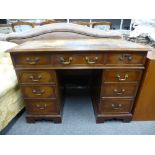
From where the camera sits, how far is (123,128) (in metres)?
1.30

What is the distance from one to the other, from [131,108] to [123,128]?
221 millimetres

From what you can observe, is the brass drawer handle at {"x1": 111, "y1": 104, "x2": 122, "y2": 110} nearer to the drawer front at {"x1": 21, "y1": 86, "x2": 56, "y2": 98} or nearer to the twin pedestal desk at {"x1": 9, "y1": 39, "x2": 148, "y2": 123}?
the twin pedestal desk at {"x1": 9, "y1": 39, "x2": 148, "y2": 123}

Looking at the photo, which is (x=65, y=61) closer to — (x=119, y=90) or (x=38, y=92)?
(x=38, y=92)

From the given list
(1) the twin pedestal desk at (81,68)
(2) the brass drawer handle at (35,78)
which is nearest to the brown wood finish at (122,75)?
(1) the twin pedestal desk at (81,68)

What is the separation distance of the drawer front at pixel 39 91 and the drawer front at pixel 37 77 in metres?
0.06

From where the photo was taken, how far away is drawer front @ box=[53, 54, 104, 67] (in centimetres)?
99

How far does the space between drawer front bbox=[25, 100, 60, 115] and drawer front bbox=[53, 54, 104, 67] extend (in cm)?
42

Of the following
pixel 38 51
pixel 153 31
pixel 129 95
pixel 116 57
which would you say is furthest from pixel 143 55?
pixel 153 31

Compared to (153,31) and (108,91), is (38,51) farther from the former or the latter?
(153,31)

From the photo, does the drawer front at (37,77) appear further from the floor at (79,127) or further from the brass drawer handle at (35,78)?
the floor at (79,127)

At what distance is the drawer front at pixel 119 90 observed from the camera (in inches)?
44.9

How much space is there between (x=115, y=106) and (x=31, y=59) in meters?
0.88

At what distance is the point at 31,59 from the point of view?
3.30 ft

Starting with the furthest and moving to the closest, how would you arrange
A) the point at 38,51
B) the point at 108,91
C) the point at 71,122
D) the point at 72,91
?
the point at 72,91 → the point at 71,122 → the point at 108,91 → the point at 38,51
